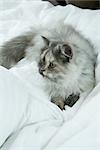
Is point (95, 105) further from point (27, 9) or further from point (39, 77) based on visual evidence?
point (27, 9)

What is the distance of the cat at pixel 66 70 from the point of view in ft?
4.58

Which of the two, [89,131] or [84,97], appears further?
[84,97]

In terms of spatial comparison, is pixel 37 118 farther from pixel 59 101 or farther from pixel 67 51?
pixel 67 51

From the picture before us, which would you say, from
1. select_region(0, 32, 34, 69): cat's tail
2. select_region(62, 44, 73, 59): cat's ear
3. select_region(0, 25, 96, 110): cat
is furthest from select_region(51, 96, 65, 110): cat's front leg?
select_region(0, 32, 34, 69): cat's tail

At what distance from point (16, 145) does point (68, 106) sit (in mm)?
326

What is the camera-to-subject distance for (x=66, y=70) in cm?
142

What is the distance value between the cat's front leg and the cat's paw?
0.07 feet

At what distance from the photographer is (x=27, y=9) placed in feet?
6.61

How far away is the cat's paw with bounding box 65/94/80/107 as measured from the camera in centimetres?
137

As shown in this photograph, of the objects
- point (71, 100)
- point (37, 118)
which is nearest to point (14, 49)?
point (71, 100)

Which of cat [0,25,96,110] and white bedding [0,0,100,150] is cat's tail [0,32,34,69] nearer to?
cat [0,25,96,110]

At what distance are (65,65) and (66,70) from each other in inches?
0.9

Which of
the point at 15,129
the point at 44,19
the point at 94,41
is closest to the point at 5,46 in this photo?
the point at 44,19

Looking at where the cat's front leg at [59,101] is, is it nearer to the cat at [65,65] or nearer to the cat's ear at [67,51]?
the cat at [65,65]
